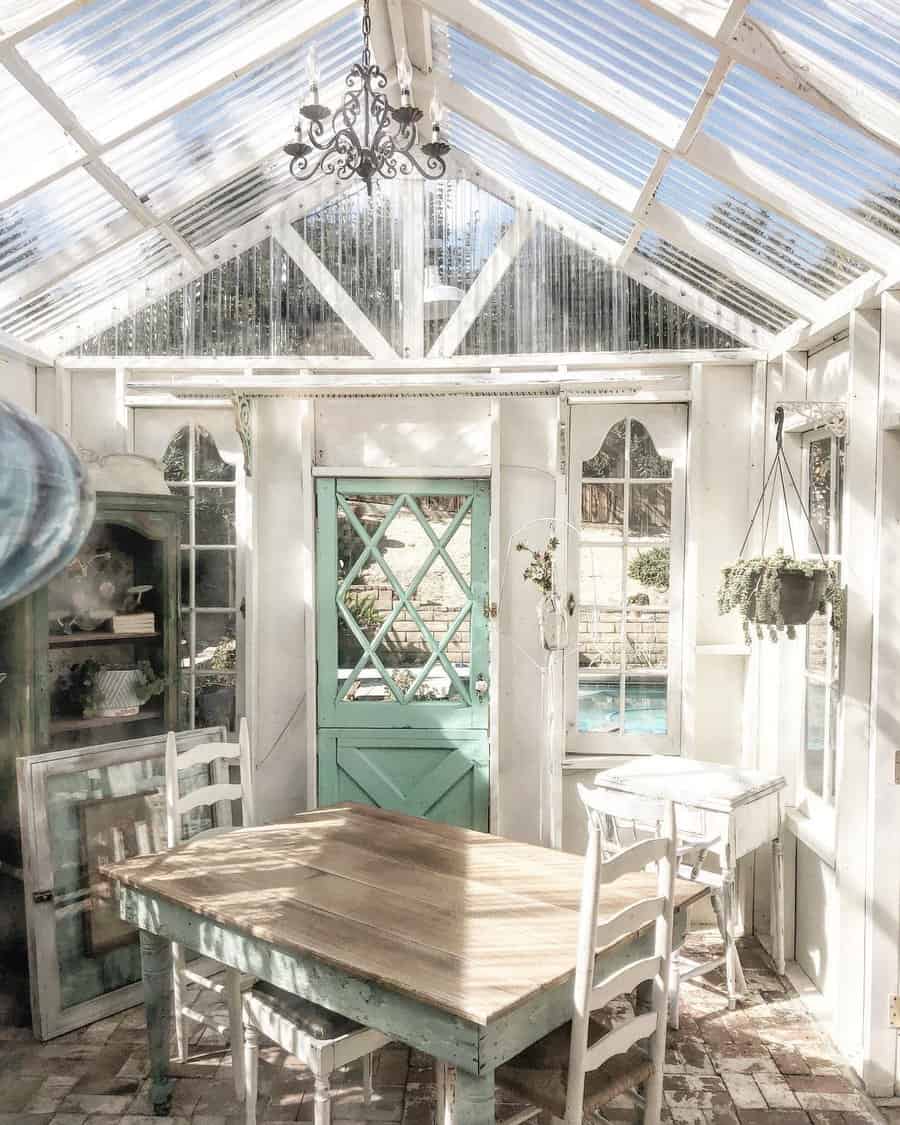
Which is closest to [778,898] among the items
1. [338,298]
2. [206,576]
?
[206,576]

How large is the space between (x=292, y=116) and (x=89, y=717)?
295cm

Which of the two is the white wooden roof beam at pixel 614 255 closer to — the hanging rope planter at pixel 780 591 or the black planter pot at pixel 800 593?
the hanging rope planter at pixel 780 591

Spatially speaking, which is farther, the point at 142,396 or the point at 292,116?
the point at 142,396

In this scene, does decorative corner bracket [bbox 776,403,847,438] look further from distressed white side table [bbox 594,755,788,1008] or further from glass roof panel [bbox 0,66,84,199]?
glass roof panel [bbox 0,66,84,199]

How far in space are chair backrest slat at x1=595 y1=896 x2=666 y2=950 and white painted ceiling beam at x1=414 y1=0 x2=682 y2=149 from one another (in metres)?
2.51

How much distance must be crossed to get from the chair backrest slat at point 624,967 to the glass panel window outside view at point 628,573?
2.37 m

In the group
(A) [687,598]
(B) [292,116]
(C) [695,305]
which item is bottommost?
(A) [687,598]

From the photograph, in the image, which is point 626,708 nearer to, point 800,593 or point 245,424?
point 800,593

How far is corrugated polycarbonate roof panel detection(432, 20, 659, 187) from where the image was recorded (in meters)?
3.68

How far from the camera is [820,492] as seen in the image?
4320mm

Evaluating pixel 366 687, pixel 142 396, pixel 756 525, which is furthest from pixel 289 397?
pixel 756 525

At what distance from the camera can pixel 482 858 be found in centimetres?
328

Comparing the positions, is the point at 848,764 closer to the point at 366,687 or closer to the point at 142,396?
the point at 366,687

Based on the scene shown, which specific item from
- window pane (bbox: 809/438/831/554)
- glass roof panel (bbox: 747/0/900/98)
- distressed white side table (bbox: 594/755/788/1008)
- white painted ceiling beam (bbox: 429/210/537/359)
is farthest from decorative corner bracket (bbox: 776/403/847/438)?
white painted ceiling beam (bbox: 429/210/537/359)
